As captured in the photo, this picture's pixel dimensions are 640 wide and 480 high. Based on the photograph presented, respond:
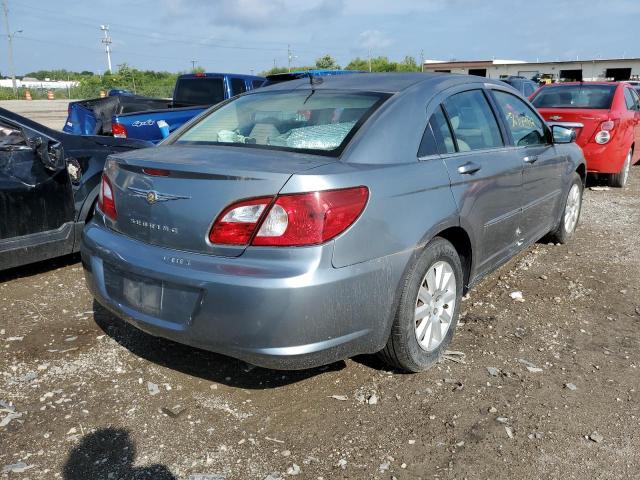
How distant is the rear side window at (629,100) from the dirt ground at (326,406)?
588 cm

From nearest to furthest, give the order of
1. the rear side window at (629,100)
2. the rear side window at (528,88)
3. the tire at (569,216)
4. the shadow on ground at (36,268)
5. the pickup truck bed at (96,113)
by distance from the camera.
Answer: the shadow on ground at (36,268) < the tire at (569,216) < the rear side window at (629,100) < the pickup truck bed at (96,113) < the rear side window at (528,88)

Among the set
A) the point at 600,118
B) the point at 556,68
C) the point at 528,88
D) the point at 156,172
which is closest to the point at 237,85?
the point at 600,118

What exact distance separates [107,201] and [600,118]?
7191 millimetres

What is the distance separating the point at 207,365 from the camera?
330cm

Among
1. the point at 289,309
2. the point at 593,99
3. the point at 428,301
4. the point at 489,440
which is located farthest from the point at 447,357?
the point at 593,99

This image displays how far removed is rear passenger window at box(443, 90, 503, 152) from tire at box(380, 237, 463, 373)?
2.49ft

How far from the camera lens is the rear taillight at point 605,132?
7.85m

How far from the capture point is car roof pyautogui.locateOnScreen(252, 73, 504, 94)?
3301 millimetres

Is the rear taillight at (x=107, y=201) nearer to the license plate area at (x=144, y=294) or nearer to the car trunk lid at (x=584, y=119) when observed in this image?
the license plate area at (x=144, y=294)

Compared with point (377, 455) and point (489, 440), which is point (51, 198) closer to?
point (377, 455)

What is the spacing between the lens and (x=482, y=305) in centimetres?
421

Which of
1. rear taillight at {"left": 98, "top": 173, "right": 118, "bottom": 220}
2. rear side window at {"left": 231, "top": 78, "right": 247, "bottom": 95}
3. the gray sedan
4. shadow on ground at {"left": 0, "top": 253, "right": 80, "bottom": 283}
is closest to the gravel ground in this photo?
rear side window at {"left": 231, "top": 78, "right": 247, "bottom": 95}

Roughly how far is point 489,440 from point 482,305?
67.4 inches

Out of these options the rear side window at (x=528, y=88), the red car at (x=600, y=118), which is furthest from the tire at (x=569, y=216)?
the rear side window at (x=528, y=88)
